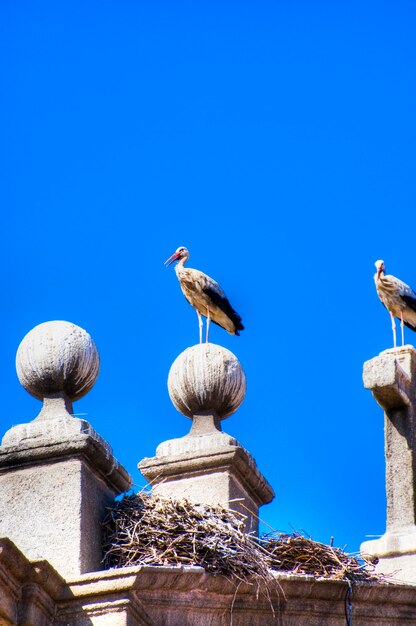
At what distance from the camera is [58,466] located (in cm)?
879

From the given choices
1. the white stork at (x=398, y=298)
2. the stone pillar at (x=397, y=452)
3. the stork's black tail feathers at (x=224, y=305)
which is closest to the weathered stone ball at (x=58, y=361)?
the stone pillar at (x=397, y=452)

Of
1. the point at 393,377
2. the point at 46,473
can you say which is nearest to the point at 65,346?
the point at 46,473

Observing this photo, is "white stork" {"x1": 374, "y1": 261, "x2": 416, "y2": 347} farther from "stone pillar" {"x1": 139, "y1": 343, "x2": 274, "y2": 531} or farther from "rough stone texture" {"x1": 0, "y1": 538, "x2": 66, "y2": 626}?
"rough stone texture" {"x1": 0, "y1": 538, "x2": 66, "y2": 626}

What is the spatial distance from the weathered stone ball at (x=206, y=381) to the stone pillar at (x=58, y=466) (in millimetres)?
851

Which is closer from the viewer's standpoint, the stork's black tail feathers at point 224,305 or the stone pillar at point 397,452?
the stone pillar at point 397,452

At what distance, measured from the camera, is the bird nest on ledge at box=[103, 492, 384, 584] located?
8664 millimetres

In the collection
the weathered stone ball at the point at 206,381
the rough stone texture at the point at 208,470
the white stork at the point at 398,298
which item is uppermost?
the white stork at the point at 398,298

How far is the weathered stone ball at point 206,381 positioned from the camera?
32.7 ft

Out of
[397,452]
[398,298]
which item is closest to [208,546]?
[397,452]

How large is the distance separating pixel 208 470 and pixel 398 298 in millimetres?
4936

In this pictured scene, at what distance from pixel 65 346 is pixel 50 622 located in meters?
1.77

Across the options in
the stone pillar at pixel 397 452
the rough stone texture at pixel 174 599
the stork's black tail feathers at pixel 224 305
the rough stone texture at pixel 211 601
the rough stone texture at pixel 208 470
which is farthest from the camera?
the stork's black tail feathers at pixel 224 305

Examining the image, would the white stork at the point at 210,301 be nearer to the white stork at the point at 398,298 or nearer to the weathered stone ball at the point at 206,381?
the white stork at the point at 398,298

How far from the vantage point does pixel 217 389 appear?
9.99 meters
